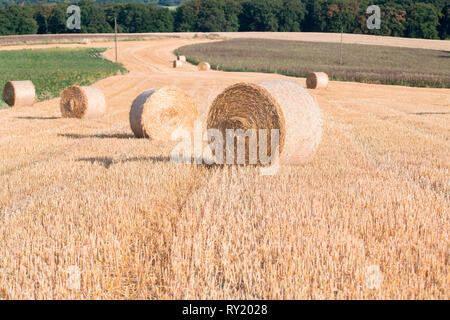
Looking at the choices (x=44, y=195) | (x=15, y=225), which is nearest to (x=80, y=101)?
(x=44, y=195)

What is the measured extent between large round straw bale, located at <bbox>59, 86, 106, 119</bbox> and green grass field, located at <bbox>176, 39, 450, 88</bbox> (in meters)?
26.7

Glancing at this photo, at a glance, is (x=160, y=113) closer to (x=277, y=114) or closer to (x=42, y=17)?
(x=277, y=114)

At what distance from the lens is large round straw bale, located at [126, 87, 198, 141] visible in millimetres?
12750

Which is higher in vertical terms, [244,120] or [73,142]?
[244,120]

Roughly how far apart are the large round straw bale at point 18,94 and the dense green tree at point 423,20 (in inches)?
2977

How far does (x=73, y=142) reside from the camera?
12492 mm

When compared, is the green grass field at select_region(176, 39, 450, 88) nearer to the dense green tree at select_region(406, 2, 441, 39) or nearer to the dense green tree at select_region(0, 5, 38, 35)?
the dense green tree at select_region(406, 2, 441, 39)

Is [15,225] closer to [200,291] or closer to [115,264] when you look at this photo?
[115,264]

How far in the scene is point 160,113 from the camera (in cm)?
1303

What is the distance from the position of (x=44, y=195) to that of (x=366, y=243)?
4.13 meters

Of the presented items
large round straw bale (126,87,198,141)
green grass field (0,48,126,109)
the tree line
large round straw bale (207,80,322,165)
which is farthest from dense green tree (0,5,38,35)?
large round straw bale (207,80,322,165)

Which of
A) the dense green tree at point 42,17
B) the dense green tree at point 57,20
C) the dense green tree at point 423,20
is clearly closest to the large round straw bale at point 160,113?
the dense green tree at point 423,20

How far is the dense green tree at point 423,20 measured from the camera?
82.5 metres

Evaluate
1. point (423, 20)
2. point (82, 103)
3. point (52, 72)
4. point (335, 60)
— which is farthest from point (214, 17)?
point (82, 103)
